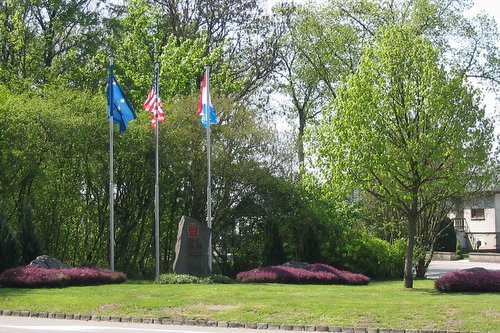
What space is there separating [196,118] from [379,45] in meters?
10.6

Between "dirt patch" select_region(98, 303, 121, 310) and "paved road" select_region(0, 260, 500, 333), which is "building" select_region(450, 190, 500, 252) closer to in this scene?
"dirt patch" select_region(98, 303, 121, 310)

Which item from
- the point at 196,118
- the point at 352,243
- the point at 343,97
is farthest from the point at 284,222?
the point at 343,97

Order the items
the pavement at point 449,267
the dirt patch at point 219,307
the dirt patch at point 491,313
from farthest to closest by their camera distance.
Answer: the pavement at point 449,267 < the dirt patch at point 219,307 < the dirt patch at point 491,313

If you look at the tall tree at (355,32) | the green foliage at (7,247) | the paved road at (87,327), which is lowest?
the paved road at (87,327)

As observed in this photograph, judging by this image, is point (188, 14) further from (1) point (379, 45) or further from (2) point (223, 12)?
(1) point (379, 45)

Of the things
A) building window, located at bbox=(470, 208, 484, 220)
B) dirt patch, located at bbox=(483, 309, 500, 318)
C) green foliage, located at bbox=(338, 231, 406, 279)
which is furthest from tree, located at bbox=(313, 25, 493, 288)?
building window, located at bbox=(470, 208, 484, 220)

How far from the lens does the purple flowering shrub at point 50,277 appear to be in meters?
25.9

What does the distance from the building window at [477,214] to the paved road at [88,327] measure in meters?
60.2

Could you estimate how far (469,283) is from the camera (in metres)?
24.0

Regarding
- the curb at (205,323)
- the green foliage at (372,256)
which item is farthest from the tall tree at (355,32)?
the curb at (205,323)

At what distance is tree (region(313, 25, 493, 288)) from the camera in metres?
25.2

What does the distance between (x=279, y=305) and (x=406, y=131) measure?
8.67m

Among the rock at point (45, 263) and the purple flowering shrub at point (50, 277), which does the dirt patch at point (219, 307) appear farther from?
the rock at point (45, 263)

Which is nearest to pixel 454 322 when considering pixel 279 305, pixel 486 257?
pixel 279 305
